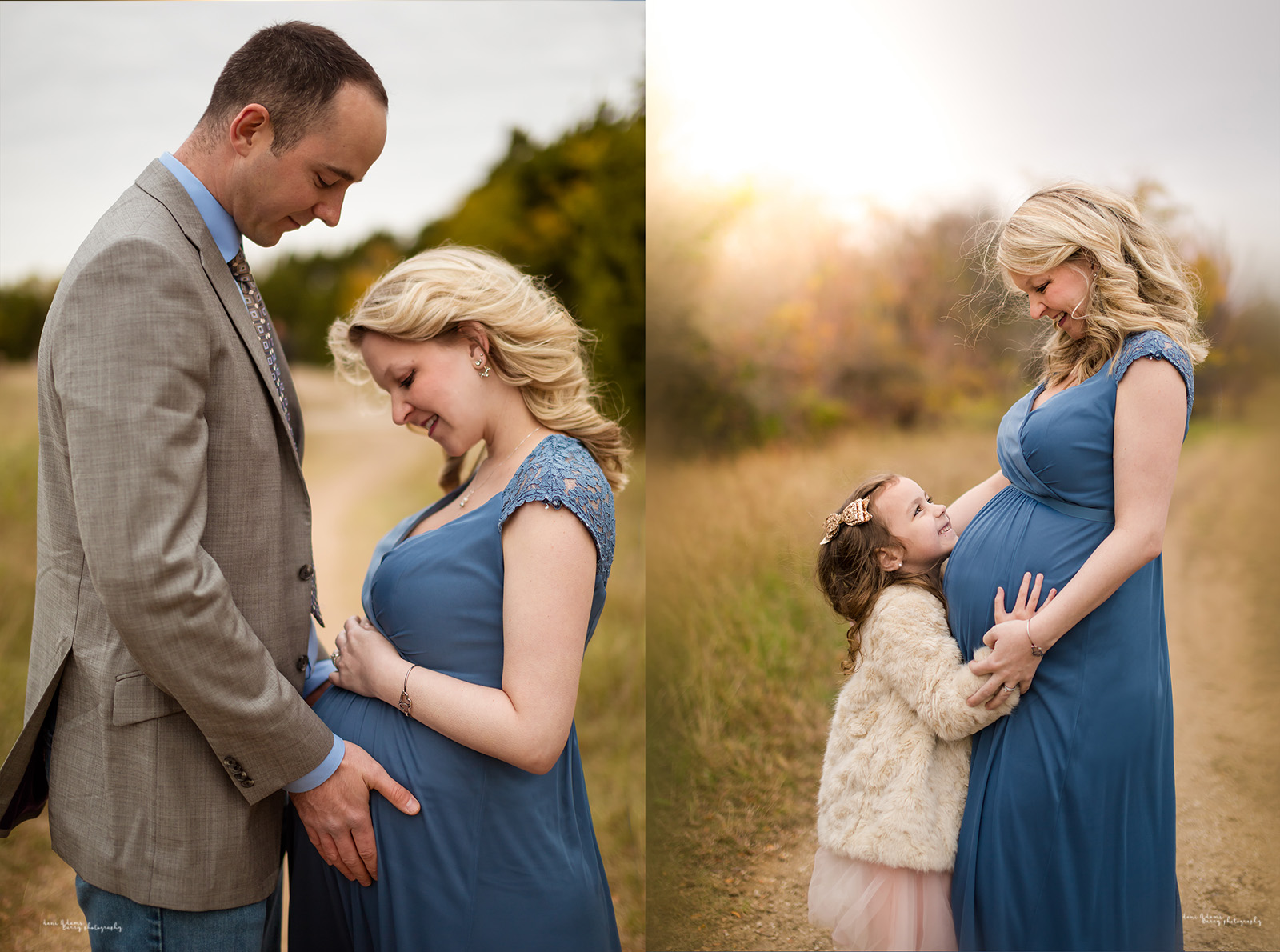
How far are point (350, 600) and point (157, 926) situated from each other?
2873 mm

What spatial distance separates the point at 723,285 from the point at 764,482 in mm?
842

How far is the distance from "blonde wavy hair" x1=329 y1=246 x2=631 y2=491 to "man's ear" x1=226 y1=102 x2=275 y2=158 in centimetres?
31

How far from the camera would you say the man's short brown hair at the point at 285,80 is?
1461 mm

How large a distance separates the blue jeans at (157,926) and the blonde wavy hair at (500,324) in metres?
1.04

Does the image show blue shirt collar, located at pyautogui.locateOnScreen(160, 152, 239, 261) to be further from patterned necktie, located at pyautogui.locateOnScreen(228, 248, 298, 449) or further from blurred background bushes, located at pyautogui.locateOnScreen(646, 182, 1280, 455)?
blurred background bushes, located at pyautogui.locateOnScreen(646, 182, 1280, 455)

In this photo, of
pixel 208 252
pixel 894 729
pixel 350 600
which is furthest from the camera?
pixel 350 600

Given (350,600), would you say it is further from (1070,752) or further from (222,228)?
(1070,752)

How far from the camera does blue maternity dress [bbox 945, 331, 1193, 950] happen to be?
5.41 feet

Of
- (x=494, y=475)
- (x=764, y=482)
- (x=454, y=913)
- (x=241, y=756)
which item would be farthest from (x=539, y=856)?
(x=764, y=482)

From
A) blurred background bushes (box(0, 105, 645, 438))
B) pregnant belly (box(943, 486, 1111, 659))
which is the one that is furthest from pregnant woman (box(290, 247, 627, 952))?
blurred background bushes (box(0, 105, 645, 438))

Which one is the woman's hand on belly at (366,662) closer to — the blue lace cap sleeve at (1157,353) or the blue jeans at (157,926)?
the blue jeans at (157,926)

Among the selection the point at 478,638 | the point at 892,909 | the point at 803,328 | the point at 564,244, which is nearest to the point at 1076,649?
the point at 892,909

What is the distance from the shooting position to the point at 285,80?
1.46 m

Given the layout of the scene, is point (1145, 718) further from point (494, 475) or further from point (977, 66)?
point (977, 66)
